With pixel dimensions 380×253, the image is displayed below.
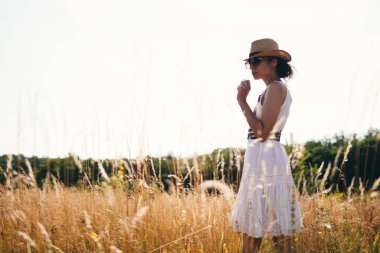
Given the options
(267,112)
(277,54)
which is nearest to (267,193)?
(267,112)

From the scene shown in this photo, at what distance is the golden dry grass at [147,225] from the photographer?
2.35 metres

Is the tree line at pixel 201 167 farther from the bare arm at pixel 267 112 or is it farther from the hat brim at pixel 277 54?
the hat brim at pixel 277 54

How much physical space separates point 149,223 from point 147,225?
0.02 meters

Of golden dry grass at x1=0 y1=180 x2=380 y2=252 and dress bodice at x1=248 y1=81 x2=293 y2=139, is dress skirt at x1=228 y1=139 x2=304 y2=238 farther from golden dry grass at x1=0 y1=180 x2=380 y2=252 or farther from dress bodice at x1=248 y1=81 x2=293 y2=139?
golden dry grass at x1=0 y1=180 x2=380 y2=252

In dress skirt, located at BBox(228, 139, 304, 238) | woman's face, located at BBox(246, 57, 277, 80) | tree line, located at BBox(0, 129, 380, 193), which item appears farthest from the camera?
tree line, located at BBox(0, 129, 380, 193)

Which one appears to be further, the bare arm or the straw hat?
the straw hat

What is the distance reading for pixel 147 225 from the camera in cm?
248

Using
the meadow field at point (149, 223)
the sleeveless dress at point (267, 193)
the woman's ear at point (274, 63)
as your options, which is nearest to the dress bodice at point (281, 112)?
the sleeveless dress at point (267, 193)

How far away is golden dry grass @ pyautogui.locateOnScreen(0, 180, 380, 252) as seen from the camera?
2.35m

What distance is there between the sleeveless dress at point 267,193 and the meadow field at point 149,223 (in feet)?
0.43

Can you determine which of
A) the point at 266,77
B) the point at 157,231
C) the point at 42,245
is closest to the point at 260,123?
the point at 266,77

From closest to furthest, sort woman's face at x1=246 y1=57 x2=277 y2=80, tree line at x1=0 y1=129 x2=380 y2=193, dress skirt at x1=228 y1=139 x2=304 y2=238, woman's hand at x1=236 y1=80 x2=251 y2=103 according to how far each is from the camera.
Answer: dress skirt at x1=228 y1=139 x2=304 y2=238, woman's hand at x1=236 y1=80 x2=251 y2=103, woman's face at x1=246 y1=57 x2=277 y2=80, tree line at x1=0 y1=129 x2=380 y2=193

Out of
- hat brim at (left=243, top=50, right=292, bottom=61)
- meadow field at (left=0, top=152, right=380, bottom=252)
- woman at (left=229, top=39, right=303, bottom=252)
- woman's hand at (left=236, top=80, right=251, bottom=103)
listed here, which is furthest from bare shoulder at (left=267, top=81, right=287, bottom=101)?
meadow field at (left=0, top=152, right=380, bottom=252)

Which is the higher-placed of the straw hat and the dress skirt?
the straw hat
